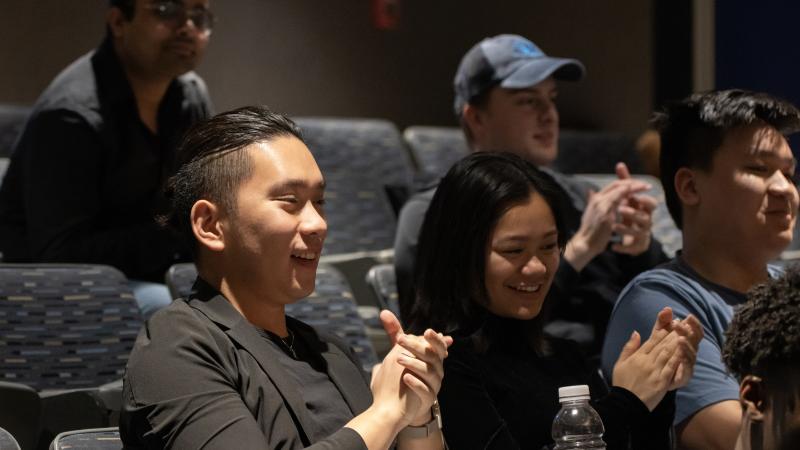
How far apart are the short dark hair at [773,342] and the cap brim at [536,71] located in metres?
1.75

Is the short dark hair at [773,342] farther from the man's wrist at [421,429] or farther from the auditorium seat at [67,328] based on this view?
the auditorium seat at [67,328]

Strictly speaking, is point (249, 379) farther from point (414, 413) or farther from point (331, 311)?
point (331, 311)

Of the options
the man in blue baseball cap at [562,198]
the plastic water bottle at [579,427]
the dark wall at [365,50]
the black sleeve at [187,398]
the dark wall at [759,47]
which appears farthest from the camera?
the dark wall at [759,47]

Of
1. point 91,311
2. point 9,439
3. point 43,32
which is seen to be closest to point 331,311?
point 91,311

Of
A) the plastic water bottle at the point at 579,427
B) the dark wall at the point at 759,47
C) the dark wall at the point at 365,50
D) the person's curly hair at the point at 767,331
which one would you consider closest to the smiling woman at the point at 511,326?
the plastic water bottle at the point at 579,427

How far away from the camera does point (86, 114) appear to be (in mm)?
3320

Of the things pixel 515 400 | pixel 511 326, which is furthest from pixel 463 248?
pixel 515 400

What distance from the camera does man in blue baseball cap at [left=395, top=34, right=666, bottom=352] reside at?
317 centimetres

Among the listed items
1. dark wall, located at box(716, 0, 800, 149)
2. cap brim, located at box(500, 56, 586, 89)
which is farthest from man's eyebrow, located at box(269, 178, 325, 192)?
dark wall, located at box(716, 0, 800, 149)

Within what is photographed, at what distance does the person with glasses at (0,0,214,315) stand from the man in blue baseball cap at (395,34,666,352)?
0.73 meters

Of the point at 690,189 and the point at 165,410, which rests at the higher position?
the point at 165,410

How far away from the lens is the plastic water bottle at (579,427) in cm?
202

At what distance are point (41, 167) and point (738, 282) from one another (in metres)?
1.83

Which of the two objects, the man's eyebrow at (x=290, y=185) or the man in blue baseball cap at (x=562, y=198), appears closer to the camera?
the man's eyebrow at (x=290, y=185)
